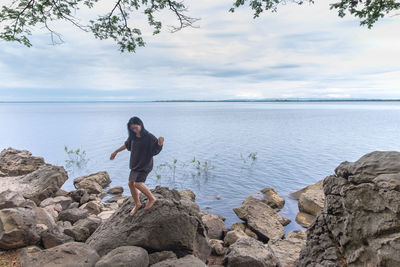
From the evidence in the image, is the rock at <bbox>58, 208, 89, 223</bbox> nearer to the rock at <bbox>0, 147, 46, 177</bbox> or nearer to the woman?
the woman

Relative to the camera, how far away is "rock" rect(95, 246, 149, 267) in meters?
5.74

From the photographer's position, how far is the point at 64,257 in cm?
606

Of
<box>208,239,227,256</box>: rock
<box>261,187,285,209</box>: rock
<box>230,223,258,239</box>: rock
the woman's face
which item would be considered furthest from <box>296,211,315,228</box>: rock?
the woman's face

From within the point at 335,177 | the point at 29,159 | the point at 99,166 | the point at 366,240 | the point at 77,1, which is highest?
the point at 77,1

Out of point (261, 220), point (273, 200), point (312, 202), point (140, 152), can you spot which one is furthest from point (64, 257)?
point (273, 200)

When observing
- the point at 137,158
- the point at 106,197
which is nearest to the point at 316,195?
the point at 137,158

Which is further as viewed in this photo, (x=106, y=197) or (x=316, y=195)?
(x=106, y=197)

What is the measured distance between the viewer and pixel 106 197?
1873 cm

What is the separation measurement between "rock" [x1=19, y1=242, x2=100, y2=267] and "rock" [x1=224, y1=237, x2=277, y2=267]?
3.94 meters

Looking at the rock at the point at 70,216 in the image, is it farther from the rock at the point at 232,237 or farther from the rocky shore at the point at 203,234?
the rock at the point at 232,237

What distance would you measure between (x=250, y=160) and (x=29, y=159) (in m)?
20.0

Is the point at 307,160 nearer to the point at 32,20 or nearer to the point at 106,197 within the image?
the point at 106,197

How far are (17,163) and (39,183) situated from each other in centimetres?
600

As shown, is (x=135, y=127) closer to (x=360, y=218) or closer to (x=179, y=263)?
(x=179, y=263)
